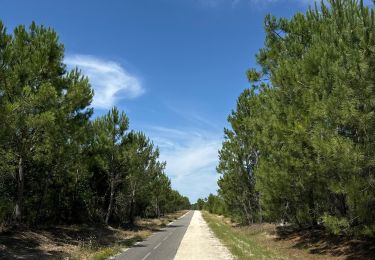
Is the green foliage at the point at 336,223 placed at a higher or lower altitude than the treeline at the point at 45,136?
lower

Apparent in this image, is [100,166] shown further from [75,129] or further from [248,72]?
[248,72]

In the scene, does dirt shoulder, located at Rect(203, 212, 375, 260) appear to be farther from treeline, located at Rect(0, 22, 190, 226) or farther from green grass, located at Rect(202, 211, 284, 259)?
treeline, located at Rect(0, 22, 190, 226)

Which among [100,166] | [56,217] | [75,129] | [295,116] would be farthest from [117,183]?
[295,116]

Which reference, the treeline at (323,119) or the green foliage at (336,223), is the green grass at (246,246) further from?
the green foliage at (336,223)

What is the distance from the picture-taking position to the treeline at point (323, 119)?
40.4 ft

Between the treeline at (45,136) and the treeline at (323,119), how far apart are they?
1124cm

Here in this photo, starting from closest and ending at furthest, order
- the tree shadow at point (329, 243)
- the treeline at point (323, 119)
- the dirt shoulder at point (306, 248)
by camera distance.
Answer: the treeline at point (323, 119), the tree shadow at point (329, 243), the dirt shoulder at point (306, 248)

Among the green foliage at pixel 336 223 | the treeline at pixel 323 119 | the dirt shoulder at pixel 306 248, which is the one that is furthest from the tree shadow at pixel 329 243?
the green foliage at pixel 336 223

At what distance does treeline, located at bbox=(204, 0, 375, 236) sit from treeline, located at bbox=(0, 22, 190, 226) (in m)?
11.2

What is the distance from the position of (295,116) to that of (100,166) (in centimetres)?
2601

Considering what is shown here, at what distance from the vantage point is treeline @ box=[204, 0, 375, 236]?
12.3 metres

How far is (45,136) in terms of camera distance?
21375mm

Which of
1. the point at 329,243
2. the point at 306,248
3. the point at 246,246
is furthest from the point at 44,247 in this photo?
the point at 329,243

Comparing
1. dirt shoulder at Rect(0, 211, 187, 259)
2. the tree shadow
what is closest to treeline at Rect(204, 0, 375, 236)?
the tree shadow
